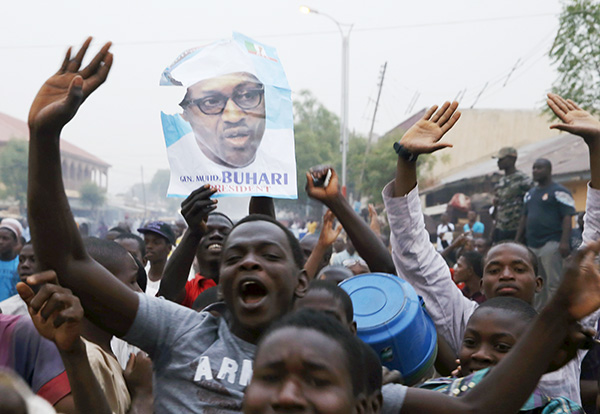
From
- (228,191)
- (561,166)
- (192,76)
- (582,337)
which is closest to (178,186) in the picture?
(228,191)

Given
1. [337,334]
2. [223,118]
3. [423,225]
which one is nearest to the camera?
[337,334]

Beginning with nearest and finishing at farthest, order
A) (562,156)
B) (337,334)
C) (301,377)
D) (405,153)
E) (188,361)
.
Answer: (301,377)
(337,334)
(188,361)
(405,153)
(562,156)

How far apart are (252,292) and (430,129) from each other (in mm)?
1318

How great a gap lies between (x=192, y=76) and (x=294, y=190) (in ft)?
2.97

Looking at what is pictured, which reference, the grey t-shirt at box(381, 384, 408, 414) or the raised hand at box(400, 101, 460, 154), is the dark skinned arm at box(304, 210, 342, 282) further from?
the grey t-shirt at box(381, 384, 408, 414)

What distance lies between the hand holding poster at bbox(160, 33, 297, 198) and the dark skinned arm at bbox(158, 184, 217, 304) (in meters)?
0.39

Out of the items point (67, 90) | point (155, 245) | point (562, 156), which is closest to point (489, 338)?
point (67, 90)

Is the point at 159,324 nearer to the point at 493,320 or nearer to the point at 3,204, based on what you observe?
the point at 493,320

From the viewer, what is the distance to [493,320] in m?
3.03

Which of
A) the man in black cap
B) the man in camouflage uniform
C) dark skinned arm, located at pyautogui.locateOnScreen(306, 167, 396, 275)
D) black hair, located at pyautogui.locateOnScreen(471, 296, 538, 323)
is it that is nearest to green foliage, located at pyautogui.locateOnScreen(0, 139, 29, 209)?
the man in camouflage uniform

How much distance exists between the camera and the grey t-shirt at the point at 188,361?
2.33 m

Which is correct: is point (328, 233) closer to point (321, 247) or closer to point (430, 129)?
point (321, 247)

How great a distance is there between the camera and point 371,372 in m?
2.14

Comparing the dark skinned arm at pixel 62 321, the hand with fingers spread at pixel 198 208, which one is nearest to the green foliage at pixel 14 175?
the hand with fingers spread at pixel 198 208
